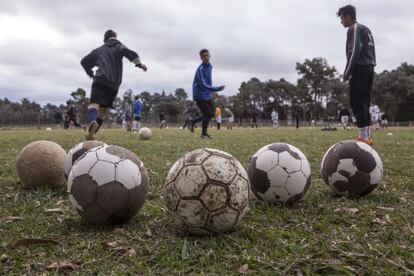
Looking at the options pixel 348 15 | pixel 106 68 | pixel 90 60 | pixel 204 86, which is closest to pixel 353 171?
pixel 348 15

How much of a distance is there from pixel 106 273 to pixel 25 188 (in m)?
3.08

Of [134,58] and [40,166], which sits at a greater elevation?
[134,58]

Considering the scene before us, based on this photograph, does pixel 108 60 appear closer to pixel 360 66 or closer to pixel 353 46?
pixel 353 46

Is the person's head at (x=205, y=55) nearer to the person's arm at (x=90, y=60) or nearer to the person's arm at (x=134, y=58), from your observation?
the person's arm at (x=134, y=58)

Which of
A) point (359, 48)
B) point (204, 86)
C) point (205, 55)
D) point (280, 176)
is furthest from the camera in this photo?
point (204, 86)

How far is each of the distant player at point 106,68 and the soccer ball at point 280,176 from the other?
5.49 metres

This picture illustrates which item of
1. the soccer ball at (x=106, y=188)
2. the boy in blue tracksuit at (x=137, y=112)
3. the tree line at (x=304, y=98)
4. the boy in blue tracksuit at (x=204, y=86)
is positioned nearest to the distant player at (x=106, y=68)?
the boy in blue tracksuit at (x=204, y=86)

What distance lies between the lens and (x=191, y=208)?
3037mm

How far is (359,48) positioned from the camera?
8195 millimetres

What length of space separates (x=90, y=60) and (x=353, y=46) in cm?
576

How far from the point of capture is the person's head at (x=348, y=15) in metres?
8.44

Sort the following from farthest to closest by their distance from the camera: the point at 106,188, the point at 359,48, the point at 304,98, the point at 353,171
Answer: the point at 304,98 → the point at 359,48 → the point at 353,171 → the point at 106,188

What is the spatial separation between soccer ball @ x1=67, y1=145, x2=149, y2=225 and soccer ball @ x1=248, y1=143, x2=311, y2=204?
49.8 inches

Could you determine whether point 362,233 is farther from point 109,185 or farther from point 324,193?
point 109,185
